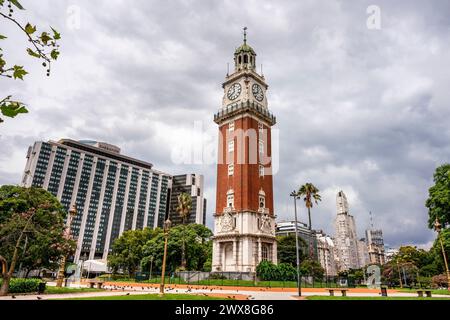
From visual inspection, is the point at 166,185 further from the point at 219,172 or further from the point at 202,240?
the point at 219,172

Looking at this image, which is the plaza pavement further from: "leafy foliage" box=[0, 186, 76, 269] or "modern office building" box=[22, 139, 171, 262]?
"modern office building" box=[22, 139, 171, 262]

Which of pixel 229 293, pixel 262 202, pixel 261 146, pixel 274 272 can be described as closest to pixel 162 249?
pixel 262 202

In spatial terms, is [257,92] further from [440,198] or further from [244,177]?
[440,198]

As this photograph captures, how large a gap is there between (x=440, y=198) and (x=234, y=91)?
3630cm

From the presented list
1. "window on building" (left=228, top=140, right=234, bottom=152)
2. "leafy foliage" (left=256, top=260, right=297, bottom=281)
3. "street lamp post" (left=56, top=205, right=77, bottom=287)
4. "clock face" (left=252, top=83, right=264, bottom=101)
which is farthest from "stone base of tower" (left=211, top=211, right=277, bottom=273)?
"street lamp post" (left=56, top=205, right=77, bottom=287)

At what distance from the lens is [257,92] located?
5756cm

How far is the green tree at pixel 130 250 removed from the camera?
2645 inches

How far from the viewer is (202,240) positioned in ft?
220

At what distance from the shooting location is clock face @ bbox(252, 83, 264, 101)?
56875 mm

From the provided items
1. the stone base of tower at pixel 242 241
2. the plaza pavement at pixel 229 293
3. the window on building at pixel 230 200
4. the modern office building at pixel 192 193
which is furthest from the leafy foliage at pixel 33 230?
the modern office building at pixel 192 193

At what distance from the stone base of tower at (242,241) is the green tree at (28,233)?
23.1 metres

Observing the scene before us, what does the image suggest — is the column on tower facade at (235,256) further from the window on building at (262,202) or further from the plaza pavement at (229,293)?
the plaza pavement at (229,293)

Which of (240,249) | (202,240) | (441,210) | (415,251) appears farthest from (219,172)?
(415,251)
